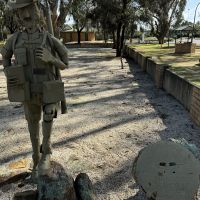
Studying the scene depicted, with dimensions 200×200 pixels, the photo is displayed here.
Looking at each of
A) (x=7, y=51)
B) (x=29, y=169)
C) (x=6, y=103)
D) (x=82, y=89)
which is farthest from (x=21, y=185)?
(x=82, y=89)

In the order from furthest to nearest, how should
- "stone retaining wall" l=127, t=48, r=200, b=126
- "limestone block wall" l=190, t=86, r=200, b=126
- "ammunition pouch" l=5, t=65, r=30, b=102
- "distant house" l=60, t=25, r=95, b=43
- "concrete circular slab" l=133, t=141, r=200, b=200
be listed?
"distant house" l=60, t=25, r=95, b=43, "stone retaining wall" l=127, t=48, r=200, b=126, "limestone block wall" l=190, t=86, r=200, b=126, "ammunition pouch" l=5, t=65, r=30, b=102, "concrete circular slab" l=133, t=141, r=200, b=200

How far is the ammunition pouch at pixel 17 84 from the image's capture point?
11.4ft

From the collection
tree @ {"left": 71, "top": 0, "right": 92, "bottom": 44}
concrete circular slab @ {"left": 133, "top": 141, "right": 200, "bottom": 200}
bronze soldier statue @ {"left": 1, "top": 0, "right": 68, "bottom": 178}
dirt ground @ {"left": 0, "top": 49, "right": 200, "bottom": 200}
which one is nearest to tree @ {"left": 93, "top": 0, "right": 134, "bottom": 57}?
tree @ {"left": 71, "top": 0, "right": 92, "bottom": 44}

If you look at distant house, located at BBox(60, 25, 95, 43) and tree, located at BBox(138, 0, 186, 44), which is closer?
tree, located at BBox(138, 0, 186, 44)

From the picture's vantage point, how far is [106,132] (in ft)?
20.1

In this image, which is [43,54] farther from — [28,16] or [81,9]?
[81,9]

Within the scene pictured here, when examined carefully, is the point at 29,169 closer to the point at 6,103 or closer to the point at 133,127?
the point at 133,127

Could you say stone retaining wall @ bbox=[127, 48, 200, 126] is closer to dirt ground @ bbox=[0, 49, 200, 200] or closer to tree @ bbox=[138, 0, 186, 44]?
dirt ground @ bbox=[0, 49, 200, 200]

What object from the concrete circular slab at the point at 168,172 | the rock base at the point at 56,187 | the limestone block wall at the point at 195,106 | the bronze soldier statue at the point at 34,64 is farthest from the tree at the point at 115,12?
the rock base at the point at 56,187

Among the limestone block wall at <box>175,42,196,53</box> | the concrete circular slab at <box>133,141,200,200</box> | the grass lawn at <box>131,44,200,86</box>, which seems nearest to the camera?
the concrete circular slab at <box>133,141,200,200</box>

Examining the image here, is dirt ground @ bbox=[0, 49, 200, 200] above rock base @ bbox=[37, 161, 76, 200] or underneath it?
underneath

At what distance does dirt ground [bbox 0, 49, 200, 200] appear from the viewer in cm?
434

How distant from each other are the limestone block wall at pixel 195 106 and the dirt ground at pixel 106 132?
188mm

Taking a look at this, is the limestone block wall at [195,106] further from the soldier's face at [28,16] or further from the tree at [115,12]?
the tree at [115,12]
